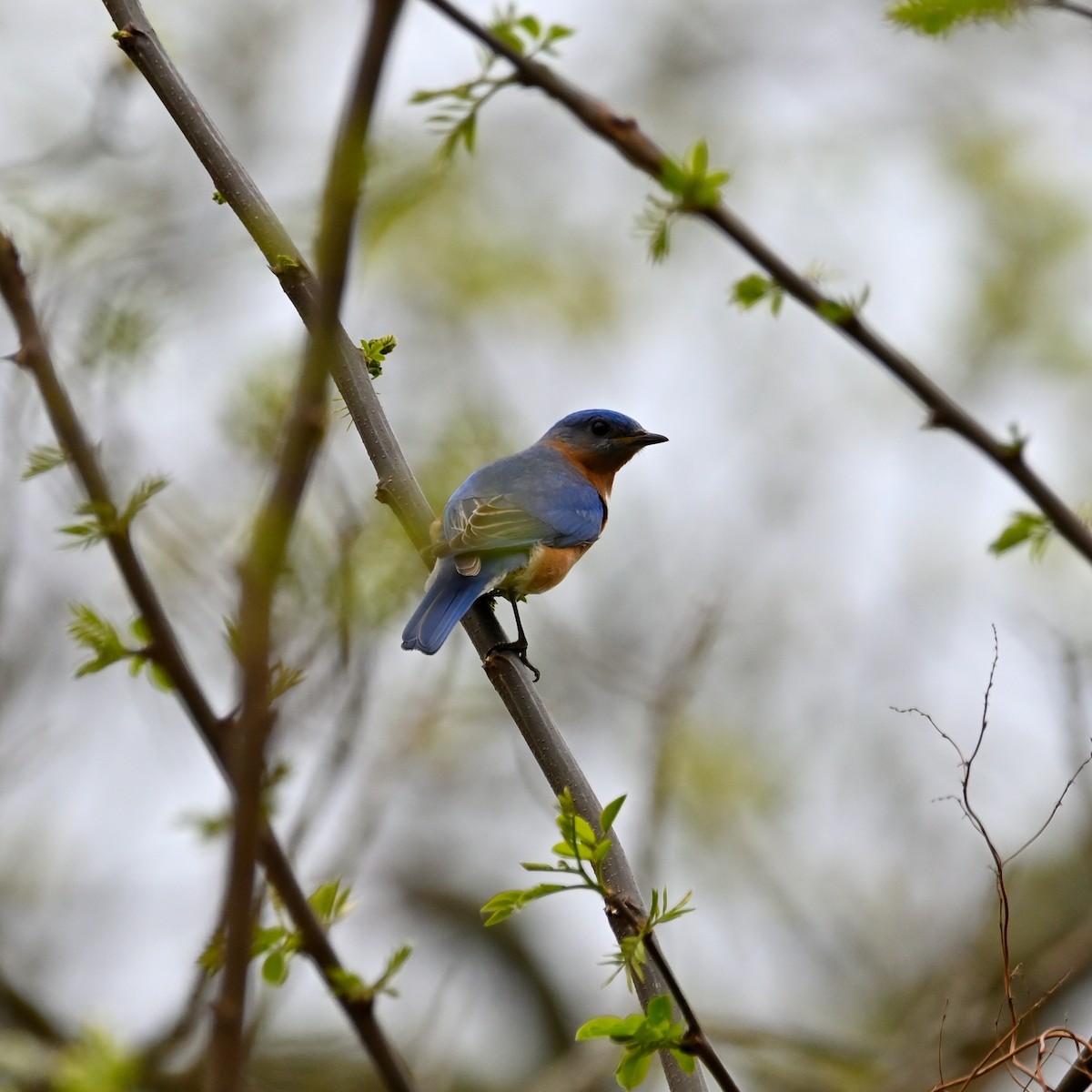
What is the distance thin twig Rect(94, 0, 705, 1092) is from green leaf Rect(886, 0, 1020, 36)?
4.06 ft

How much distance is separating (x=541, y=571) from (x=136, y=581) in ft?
14.0

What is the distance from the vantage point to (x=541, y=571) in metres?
6.04

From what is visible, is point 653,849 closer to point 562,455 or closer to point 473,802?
point 562,455

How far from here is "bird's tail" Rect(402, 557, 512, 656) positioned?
15.2 ft

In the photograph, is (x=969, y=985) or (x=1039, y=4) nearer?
(x=1039, y=4)

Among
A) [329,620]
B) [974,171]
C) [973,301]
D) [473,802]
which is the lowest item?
[329,620]

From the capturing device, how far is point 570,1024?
13.1 m

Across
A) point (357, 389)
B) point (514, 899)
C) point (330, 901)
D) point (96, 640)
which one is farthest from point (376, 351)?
point (514, 899)

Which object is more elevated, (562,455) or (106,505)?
(562,455)

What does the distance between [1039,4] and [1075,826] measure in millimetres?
Result: 10668

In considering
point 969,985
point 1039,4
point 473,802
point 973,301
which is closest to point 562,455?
point 969,985

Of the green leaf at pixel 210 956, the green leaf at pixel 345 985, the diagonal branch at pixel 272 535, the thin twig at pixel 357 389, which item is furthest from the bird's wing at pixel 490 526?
the diagonal branch at pixel 272 535

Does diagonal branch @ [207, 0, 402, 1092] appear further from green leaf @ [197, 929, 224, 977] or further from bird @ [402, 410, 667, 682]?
bird @ [402, 410, 667, 682]

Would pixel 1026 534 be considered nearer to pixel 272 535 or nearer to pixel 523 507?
pixel 272 535
